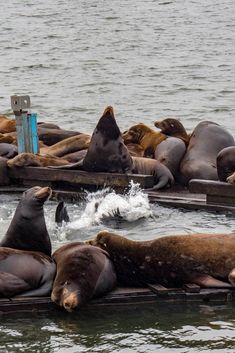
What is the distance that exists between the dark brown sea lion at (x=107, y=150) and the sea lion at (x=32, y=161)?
0.71 m

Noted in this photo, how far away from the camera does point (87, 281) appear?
8422 millimetres

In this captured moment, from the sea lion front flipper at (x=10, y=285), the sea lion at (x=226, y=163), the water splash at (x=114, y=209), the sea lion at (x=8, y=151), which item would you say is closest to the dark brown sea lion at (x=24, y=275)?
the sea lion front flipper at (x=10, y=285)

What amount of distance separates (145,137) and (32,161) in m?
1.69

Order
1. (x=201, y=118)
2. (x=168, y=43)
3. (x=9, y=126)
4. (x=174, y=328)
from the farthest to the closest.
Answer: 1. (x=168, y=43)
2. (x=201, y=118)
3. (x=9, y=126)
4. (x=174, y=328)

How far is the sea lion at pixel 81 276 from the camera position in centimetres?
834

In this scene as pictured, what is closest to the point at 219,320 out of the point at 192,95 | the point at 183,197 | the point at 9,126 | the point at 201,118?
the point at 183,197

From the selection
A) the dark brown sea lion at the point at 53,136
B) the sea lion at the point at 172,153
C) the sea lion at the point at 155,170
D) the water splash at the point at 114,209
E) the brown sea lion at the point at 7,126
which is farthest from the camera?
the brown sea lion at the point at 7,126

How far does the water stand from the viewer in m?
8.05

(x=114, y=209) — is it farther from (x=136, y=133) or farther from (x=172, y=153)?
(x=136, y=133)

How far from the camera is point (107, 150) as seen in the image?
527 inches

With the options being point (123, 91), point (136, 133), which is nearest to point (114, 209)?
point (136, 133)

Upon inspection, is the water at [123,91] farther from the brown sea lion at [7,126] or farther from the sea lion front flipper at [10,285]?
the brown sea lion at [7,126]

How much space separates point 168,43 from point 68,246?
29104 millimetres

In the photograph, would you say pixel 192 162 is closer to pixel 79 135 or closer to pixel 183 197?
pixel 183 197
